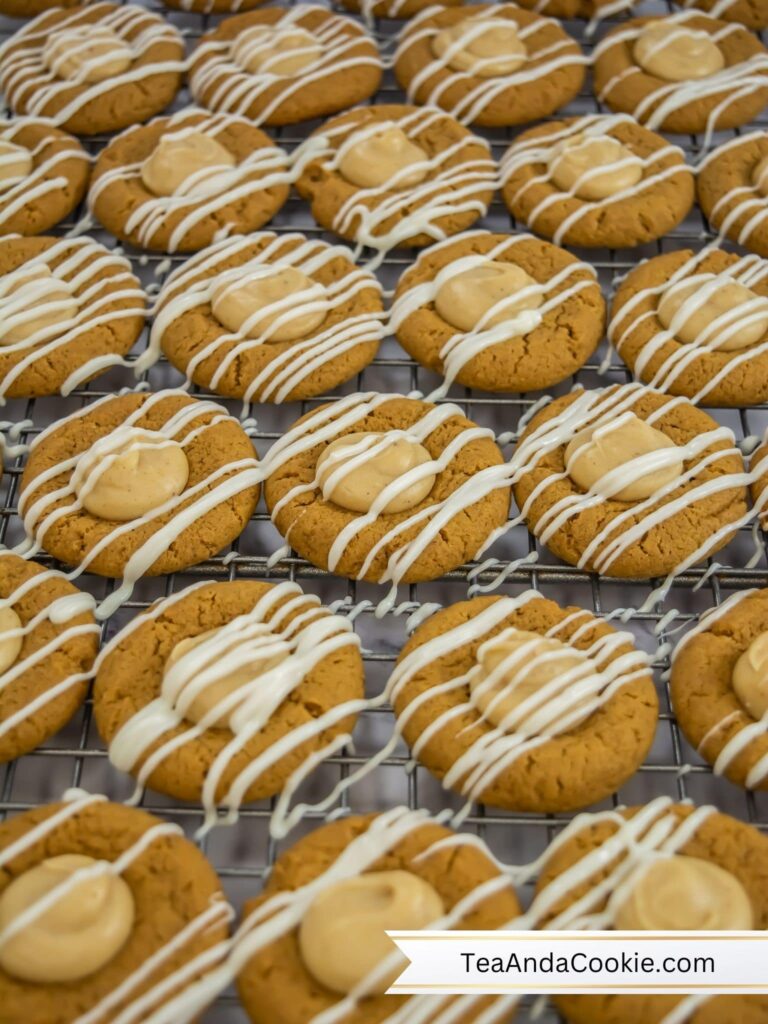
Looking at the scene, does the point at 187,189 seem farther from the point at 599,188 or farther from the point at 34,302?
the point at 599,188

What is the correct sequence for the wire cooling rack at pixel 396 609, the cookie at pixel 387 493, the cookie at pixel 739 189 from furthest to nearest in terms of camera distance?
the cookie at pixel 739 189, the cookie at pixel 387 493, the wire cooling rack at pixel 396 609

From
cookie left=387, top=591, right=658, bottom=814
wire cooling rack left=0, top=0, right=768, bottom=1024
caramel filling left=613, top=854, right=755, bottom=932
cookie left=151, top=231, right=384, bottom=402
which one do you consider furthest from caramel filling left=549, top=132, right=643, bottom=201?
caramel filling left=613, top=854, right=755, bottom=932

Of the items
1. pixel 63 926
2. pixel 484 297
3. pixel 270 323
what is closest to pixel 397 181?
pixel 484 297

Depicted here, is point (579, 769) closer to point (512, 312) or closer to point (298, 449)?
point (298, 449)

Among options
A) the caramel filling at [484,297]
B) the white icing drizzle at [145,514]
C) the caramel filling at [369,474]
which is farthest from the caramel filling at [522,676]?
the caramel filling at [484,297]

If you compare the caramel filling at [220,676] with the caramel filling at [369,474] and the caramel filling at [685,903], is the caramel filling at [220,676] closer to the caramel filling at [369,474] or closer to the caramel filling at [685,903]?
the caramel filling at [369,474]
